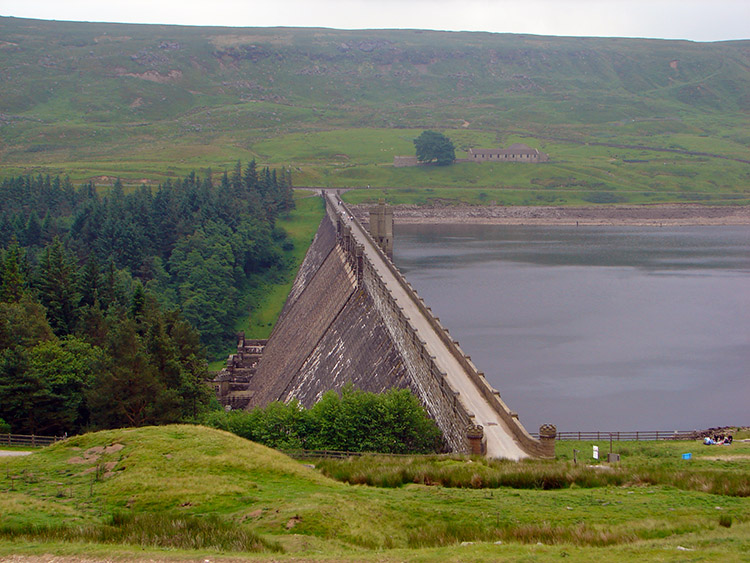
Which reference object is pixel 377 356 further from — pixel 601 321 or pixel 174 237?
pixel 174 237

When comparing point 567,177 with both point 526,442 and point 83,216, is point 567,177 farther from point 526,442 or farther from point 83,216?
point 526,442

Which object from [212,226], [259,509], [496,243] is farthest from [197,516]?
[496,243]

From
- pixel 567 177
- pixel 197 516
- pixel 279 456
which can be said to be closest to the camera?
pixel 197 516

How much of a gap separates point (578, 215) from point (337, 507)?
15756cm

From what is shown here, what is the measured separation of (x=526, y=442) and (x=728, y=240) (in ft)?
432

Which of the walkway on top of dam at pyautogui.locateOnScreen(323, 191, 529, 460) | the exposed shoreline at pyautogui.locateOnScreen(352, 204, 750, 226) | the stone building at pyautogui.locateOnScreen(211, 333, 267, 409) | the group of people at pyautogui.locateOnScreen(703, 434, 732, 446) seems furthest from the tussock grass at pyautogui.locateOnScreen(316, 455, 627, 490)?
the exposed shoreline at pyautogui.locateOnScreen(352, 204, 750, 226)

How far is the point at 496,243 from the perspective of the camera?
468 feet

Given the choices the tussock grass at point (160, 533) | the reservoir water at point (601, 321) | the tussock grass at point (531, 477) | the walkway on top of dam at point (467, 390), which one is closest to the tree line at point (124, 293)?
the walkway on top of dam at point (467, 390)

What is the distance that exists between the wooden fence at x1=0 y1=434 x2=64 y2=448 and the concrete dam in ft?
53.5

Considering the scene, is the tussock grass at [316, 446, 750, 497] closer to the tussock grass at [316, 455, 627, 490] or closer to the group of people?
the tussock grass at [316, 455, 627, 490]

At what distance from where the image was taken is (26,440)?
120 feet

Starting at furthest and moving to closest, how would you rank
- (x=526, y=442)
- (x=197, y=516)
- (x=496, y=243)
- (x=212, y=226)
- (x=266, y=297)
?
(x=496, y=243), (x=212, y=226), (x=266, y=297), (x=526, y=442), (x=197, y=516)

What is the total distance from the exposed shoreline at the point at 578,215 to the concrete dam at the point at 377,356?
269 ft

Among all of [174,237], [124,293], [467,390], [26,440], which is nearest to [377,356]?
[467,390]
